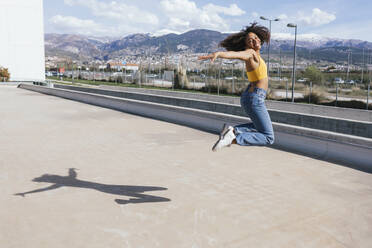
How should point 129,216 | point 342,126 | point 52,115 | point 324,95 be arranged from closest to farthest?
point 129,216 → point 342,126 → point 52,115 → point 324,95

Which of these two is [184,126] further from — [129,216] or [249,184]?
[129,216]

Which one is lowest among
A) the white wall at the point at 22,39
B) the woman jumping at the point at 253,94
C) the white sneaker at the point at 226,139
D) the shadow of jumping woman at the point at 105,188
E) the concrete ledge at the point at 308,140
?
the shadow of jumping woman at the point at 105,188

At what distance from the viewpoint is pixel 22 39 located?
5553cm

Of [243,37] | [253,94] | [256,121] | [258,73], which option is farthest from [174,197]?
[243,37]

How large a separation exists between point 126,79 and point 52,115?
4003 centimetres

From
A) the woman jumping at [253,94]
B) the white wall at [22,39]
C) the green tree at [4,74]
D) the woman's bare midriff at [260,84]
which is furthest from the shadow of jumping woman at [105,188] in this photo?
the white wall at [22,39]

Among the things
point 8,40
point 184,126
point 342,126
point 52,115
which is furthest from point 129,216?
point 8,40

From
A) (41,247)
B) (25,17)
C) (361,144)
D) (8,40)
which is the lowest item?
(41,247)

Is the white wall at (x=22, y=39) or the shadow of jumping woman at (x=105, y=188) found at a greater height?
the white wall at (x=22, y=39)

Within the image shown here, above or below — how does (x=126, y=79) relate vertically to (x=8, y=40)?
below

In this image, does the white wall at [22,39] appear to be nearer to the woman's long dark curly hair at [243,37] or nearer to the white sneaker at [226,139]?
the woman's long dark curly hair at [243,37]

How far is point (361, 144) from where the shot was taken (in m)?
7.42

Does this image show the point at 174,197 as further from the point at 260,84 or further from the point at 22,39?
the point at 22,39

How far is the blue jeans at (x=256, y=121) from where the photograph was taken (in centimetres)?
480
